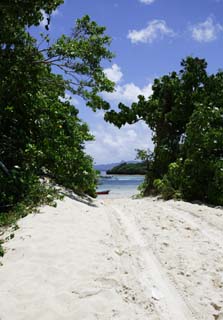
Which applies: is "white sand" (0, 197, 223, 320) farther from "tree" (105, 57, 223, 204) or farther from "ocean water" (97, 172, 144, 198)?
"ocean water" (97, 172, 144, 198)

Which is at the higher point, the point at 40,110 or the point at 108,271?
the point at 40,110

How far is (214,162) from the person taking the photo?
14547mm

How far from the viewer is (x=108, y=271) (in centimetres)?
531

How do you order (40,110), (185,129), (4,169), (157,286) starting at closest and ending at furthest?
1. (157,286)
2. (4,169)
3. (40,110)
4. (185,129)

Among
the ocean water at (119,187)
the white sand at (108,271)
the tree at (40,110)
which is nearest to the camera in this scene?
the white sand at (108,271)

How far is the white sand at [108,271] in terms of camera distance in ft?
13.8

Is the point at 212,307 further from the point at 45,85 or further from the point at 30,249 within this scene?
the point at 45,85

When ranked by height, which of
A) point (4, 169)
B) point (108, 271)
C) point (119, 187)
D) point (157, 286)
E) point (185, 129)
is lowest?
point (119, 187)

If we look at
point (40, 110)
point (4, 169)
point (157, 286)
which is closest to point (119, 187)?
point (40, 110)

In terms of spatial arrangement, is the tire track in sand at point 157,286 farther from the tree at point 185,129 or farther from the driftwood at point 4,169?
the tree at point 185,129

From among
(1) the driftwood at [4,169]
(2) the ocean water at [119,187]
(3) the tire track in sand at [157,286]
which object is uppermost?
(1) the driftwood at [4,169]

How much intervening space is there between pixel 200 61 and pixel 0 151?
1209 centimetres

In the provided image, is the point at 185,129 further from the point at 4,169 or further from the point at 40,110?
the point at 4,169

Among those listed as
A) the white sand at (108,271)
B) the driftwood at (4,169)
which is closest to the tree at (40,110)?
the driftwood at (4,169)
